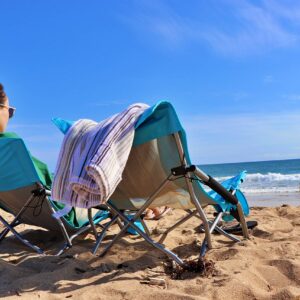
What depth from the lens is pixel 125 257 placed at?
3.07 m

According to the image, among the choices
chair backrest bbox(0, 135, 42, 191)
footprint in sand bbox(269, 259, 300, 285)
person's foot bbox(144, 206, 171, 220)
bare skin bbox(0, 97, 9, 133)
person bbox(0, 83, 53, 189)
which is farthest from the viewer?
person's foot bbox(144, 206, 171, 220)

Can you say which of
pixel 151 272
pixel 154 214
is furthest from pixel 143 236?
pixel 154 214

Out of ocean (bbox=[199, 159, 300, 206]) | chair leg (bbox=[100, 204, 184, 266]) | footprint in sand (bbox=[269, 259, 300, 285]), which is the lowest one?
ocean (bbox=[199, 159, 300, 206])

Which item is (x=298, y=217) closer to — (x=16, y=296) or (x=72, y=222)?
(x=72, y=222)

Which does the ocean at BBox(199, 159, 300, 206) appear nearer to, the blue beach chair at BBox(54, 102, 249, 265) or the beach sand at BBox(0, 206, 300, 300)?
the beach sand at BBox(0, 206, 300, 300)

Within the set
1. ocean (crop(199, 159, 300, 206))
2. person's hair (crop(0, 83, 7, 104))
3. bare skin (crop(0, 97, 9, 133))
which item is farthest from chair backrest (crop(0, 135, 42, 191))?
ocean (crop(199, 159, 300, 206))

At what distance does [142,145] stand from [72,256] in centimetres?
108

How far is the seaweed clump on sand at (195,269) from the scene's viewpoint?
98.0 inches

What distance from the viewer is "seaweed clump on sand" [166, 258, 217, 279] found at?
2.49 m

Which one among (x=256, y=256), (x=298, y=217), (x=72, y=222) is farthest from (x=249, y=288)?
(x=298, y=217)

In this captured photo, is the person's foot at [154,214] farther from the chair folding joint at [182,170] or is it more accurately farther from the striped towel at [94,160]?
the striped towel at [94,160]

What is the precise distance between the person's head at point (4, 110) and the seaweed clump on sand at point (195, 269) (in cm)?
215

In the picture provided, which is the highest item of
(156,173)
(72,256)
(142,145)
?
(142,145)

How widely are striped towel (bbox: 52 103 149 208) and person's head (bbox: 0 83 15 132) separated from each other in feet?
4.30
